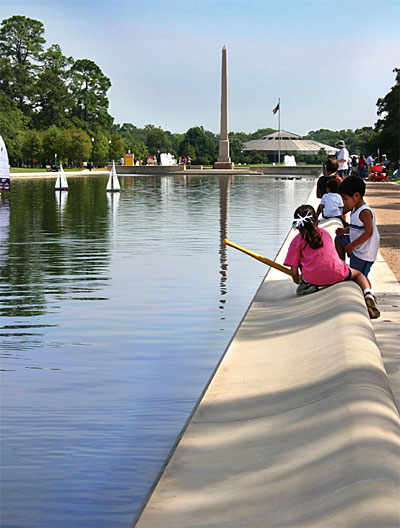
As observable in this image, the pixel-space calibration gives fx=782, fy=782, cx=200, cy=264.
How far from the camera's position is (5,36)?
122500mm

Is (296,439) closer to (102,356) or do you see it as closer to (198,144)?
(102,356)

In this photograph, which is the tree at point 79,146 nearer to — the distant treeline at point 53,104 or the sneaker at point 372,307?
the distant treeline at point 53,104

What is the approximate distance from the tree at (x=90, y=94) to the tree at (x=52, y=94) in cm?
307

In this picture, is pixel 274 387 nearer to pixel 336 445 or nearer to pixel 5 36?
pixel 336 445

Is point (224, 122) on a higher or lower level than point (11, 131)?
higher

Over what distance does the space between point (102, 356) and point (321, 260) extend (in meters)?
2.60

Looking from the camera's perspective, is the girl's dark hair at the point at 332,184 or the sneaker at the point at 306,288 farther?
the girl's dark hair at the point at 332,184

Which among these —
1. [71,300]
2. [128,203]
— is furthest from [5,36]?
[71,300]

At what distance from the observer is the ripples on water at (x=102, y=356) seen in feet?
17.8

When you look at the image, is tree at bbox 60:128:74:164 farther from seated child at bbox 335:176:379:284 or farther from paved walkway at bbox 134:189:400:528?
paved walkway at bbox 134:189:400:528

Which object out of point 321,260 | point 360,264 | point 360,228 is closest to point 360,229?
point 360,228

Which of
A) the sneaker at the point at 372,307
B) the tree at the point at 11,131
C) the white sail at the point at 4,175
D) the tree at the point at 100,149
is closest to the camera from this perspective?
the sneaker at the point at 372,307

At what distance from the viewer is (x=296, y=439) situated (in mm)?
4809

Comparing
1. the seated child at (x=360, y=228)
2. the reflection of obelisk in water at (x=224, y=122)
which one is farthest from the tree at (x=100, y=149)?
the seated child at (x=360, y=228)
